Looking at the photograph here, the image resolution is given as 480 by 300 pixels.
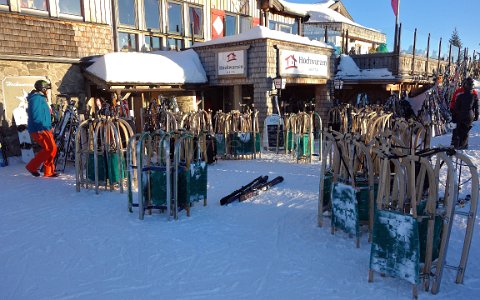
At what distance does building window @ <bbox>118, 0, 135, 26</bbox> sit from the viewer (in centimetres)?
1311

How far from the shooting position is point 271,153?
10.8 metres

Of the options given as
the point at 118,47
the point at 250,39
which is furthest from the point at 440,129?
the point at 118,47

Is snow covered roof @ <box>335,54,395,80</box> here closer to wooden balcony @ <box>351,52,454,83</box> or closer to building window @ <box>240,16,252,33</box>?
wooden balcony @ <box>351,52,454,83</box>

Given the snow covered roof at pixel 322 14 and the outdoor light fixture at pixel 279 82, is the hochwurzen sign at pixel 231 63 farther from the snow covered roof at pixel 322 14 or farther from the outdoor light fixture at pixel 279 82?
the snow covered roof at pixel 322 14

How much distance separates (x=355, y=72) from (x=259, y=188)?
13.8 m

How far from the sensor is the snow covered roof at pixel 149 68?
35.6 ft

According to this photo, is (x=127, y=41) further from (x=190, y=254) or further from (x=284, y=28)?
(x=190, y=254)

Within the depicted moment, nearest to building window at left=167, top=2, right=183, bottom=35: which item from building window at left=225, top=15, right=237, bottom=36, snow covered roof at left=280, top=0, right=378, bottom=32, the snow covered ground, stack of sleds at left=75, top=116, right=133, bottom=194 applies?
building window at left=225, top=15, right=237, bottom=36

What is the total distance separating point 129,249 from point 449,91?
66.6 feet

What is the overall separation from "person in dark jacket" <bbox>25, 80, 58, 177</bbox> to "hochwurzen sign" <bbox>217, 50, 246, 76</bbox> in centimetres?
690

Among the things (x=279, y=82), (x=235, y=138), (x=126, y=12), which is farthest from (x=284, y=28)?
(x=235, y=138)

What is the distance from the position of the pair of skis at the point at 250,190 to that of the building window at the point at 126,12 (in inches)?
377

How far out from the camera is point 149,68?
39.7 feet

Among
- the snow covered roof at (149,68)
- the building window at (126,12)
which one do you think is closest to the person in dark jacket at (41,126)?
the snow covered roof at (149,68)
